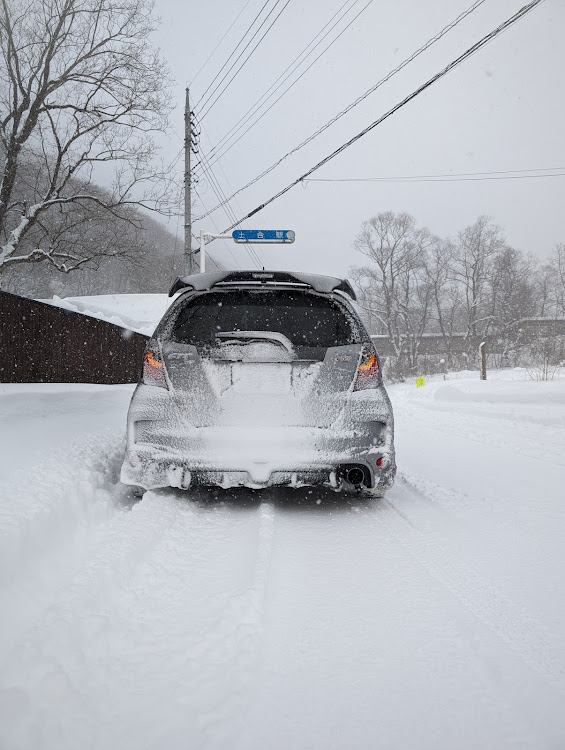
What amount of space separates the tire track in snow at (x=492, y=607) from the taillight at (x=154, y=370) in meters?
1.73

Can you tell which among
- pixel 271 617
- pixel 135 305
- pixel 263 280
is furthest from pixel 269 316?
pixel 135 305

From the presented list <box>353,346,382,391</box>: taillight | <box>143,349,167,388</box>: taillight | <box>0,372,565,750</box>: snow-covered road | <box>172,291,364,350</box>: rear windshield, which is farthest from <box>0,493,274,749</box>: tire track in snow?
<box>172,291,364,350</box>: rear windshield

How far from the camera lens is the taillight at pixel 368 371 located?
2984 mm

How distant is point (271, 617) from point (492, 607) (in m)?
0.91

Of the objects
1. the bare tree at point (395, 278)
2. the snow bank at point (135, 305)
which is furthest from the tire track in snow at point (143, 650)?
the bare tree at point (395, 278)

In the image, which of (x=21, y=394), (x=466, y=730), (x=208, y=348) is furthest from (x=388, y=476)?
(x=21, y=394)

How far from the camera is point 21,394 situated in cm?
500

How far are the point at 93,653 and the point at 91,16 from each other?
16055 millimetres

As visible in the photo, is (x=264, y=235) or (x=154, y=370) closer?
(x=154, y=370)

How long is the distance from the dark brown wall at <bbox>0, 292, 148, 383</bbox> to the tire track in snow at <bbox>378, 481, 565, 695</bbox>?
6122 millimetres

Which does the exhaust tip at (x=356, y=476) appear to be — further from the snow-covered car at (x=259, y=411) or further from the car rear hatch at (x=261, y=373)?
the car rear hatch at (x=261, y=373)

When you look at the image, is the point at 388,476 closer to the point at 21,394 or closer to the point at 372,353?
the point at 372,353

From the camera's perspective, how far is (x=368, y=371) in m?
3.03

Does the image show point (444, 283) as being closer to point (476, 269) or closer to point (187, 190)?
point (476, 269)
